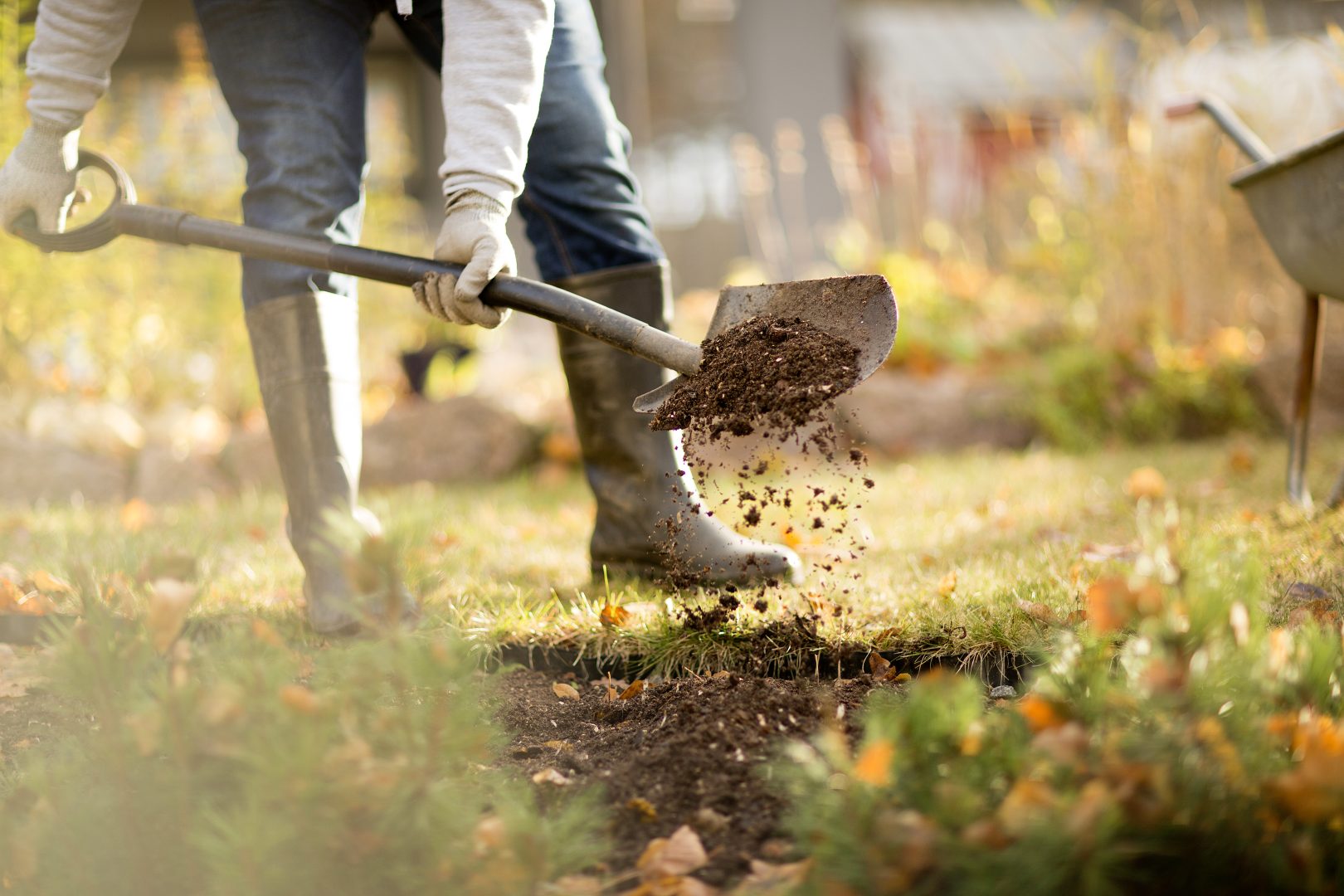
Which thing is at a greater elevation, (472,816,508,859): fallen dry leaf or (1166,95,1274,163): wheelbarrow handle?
(1166,95,1274,163): wheelbarrow handle

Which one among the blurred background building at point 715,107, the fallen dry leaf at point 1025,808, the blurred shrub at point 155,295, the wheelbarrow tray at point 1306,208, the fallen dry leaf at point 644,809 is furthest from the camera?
the blurred background building at point 715,107

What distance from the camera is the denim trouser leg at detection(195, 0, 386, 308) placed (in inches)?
70.1

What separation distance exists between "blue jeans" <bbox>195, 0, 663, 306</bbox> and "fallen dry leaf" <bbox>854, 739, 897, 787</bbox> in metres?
1.29

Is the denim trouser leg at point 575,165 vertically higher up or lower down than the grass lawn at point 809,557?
higher up

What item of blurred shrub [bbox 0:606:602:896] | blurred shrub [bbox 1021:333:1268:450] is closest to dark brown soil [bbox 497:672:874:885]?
blurred shrub [bbox 0:606:602:896]

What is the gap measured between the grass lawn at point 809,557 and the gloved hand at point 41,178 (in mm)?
650

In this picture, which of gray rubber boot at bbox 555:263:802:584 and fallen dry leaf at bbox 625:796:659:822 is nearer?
fallen dry leaf at bbox 625:796:659:822

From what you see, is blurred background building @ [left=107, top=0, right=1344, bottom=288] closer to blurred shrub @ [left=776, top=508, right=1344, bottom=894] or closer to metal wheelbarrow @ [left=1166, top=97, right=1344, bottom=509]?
metal wheelbarrow @ [left=1166, top=97, right=1344, bottom=509]

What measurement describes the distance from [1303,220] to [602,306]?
4.84 feet

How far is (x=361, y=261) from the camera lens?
5.56 feet

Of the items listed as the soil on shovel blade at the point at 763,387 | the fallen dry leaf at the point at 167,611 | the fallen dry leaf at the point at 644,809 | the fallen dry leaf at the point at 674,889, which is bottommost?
the fallen dry leaf at the point at 674,889

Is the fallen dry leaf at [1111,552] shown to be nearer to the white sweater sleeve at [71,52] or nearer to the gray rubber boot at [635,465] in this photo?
the gray rubber boot at [635,465]

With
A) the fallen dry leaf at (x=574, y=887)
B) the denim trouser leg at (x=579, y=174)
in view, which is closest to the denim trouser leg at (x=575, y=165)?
the denim trouser leg at (x=579, y=174)

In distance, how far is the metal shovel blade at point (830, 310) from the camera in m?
1.58
